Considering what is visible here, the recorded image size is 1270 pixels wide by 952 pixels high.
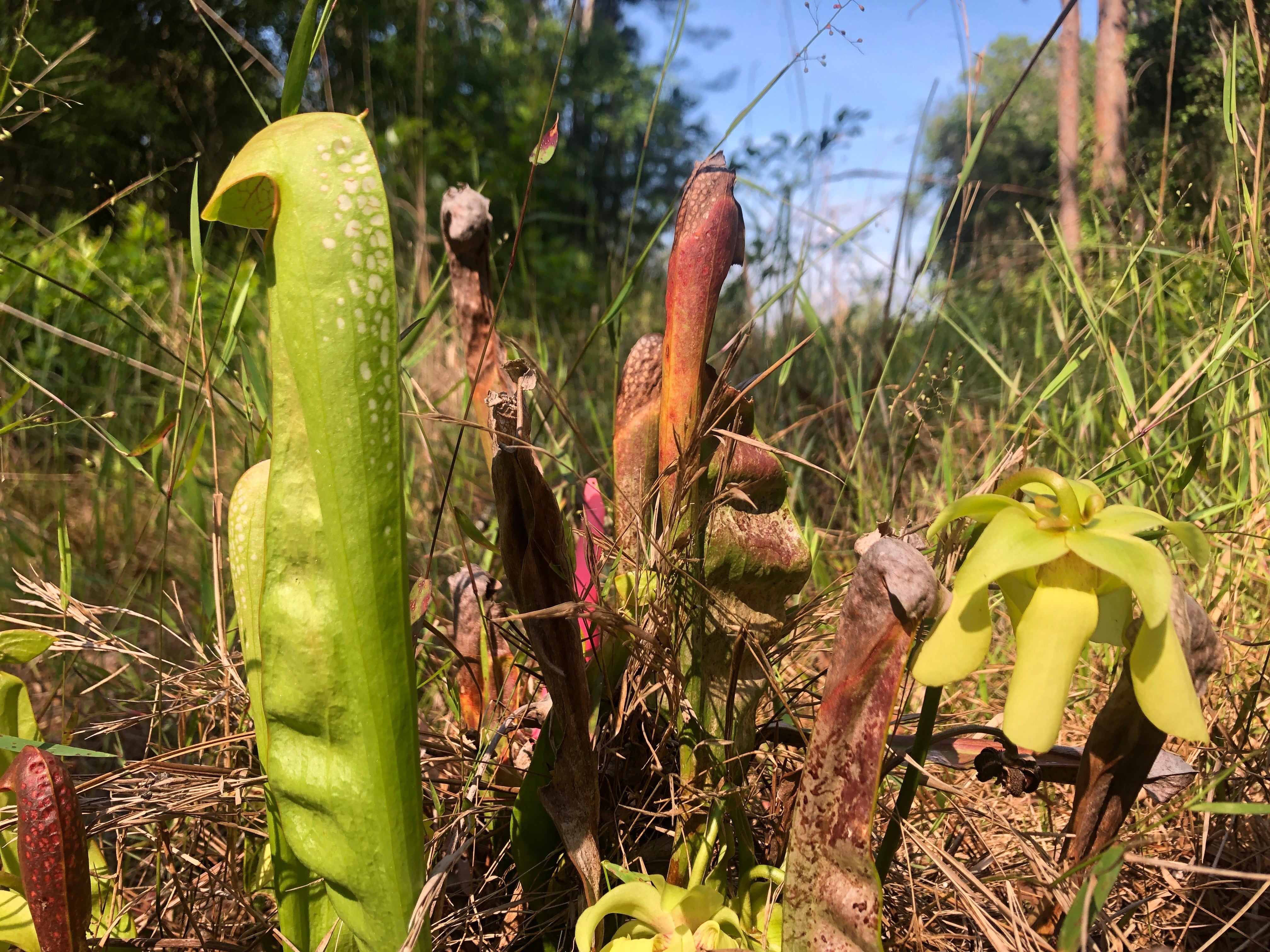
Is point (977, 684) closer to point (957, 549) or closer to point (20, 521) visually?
point (957, 549)

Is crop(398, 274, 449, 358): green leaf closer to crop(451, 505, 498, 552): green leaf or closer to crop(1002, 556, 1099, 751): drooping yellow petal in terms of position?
crop(451, 505, 498, 552): green leaf

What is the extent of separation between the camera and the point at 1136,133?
3797 mm

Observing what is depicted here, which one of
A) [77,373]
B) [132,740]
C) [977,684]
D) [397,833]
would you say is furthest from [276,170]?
[77,373]

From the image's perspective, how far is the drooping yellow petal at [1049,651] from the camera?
0.36 m

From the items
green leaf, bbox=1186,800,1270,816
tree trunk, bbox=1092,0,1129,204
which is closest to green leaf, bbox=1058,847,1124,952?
green leaf, bbox=1186,800,1270,816

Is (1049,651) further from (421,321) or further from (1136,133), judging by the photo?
(1136,133)

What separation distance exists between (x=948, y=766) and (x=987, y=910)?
0.45ft

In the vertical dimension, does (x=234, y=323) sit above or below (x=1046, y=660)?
above

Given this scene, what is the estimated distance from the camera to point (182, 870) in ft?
2.45

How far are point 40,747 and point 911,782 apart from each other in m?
0.60

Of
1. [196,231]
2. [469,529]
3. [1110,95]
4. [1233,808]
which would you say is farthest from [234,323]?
[1110,95]

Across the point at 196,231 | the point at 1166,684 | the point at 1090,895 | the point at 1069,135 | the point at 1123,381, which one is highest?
the point at 1069,135

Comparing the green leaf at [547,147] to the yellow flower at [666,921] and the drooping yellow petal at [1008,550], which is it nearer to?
the drooping yellow petal at [1008,550]

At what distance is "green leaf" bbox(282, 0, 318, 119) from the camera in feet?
1.52
